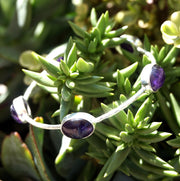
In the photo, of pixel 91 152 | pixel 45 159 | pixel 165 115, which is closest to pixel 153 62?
pixel 165 115

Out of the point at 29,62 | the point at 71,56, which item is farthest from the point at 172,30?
the point at 29,62

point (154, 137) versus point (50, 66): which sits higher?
point (50, 66)

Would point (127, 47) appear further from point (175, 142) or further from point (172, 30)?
point (175, 142)

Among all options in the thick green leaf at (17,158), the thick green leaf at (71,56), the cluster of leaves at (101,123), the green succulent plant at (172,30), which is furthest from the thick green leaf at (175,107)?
the thick green leaf at (17,158)

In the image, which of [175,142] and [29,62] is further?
[29,62]

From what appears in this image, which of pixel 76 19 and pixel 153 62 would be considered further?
pixel 76 19

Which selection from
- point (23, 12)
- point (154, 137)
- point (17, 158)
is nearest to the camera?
point (154, 137)

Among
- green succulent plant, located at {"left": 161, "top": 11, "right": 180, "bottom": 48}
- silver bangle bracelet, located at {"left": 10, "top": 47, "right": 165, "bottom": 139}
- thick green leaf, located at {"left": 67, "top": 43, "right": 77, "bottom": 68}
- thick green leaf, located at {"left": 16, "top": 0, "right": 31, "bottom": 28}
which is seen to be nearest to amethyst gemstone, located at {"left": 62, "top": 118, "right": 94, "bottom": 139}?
silver bangle bracelet, located at {"left": 10, "top": 47, "right": 165, "bottom": 139}

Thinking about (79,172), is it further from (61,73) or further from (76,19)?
(76,19)
